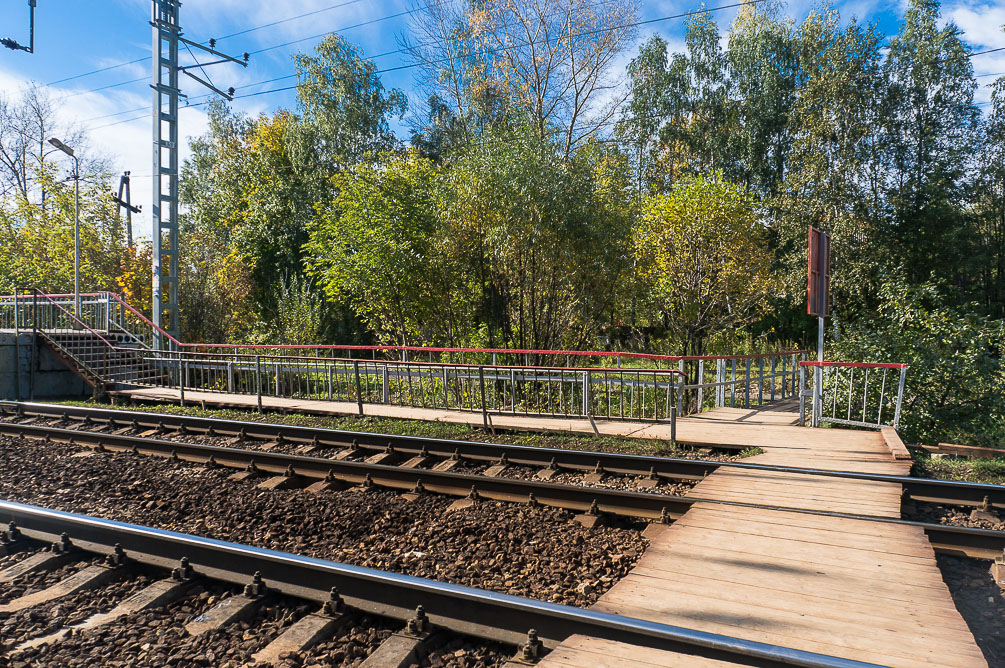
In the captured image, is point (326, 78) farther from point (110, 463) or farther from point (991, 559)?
point (991, 559)

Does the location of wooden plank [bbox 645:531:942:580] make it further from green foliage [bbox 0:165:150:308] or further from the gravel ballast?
green foliage [bbox 0:165:150:308]

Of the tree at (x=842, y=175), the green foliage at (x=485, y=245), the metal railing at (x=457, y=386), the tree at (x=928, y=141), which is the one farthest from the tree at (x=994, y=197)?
the metal railing at (x=457, y=386)

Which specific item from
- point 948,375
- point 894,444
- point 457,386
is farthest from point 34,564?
point 948,375

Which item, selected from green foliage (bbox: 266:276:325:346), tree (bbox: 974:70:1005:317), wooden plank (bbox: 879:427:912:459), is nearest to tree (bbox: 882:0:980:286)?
tree (bbox: 974:70:1005:317)

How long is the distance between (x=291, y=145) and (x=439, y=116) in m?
8.12

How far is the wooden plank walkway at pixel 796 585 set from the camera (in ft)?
10.9

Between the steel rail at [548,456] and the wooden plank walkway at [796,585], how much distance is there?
40 centimetres

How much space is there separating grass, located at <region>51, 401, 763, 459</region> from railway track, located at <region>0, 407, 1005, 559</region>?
102 cm

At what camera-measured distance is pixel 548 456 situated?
8.16 metres

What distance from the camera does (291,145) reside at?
35125 mm

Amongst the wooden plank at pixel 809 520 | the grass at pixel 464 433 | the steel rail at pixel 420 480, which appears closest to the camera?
the wooden plank at pixel 809 520

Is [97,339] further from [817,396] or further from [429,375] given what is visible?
[817,396]

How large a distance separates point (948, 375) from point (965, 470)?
3.80 meters

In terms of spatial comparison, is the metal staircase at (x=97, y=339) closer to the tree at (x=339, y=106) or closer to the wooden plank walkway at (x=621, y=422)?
the wooden plank walkway at (x=621, y=422)
